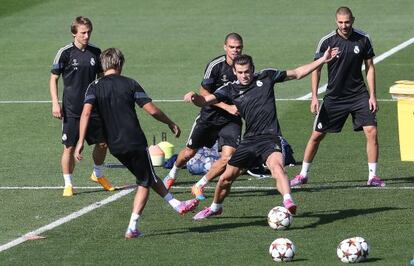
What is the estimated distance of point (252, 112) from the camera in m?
16.6

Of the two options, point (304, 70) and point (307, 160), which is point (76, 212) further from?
point (307, 160)

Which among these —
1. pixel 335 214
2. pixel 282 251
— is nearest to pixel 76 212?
pixel 335 214

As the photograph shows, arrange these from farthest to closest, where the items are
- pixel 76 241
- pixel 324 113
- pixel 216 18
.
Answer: pixel 216 18
pixel 324 113
pixel 76 241

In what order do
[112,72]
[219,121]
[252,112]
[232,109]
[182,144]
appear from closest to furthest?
1. [112,72]
2. [252,112]
3. [232,109]
4. [219,121]
5. [182,144]

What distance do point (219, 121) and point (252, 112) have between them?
192 cm

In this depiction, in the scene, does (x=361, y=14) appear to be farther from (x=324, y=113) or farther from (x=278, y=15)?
(x=324, y=113)

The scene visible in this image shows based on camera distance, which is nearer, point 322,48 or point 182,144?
point 322,48

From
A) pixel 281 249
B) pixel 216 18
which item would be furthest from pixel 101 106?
pixel 216 18

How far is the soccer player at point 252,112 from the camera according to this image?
1639 cm

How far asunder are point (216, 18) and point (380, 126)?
15.2 m

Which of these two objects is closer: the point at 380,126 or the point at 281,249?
the point at 281,249

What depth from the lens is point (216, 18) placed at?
38.7m

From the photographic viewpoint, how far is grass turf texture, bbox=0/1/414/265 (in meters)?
15.1

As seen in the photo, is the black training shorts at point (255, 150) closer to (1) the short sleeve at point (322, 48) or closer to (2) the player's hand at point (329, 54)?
(2) the player's hand at point (329, 54)
